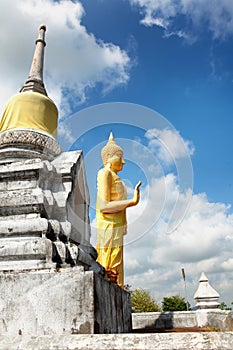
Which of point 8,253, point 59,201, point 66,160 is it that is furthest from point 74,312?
point 66,160

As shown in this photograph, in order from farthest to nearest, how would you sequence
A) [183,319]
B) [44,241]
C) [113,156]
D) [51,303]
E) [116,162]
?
[113,156], [116,162], [183,319], [44,241], [51,303]

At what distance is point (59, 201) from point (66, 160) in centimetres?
108

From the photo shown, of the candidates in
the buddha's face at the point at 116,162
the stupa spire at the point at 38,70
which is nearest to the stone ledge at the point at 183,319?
the buddha's face at the point at 116,162

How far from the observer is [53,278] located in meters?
4.05

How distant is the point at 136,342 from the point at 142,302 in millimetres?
26711

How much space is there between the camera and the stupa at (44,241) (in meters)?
3.94

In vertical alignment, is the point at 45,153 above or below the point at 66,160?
above

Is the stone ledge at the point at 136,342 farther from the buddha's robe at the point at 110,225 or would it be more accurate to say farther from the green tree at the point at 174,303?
the green tree at the point at 174,303

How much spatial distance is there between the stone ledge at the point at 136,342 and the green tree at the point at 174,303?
2982 cm

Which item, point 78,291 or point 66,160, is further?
point 66,160

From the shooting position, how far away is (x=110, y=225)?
34.0ft

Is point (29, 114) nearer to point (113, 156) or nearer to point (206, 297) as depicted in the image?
point (113, 156)

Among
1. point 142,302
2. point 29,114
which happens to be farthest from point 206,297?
point 142,302

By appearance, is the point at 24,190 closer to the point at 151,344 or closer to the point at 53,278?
the point at 53,278
